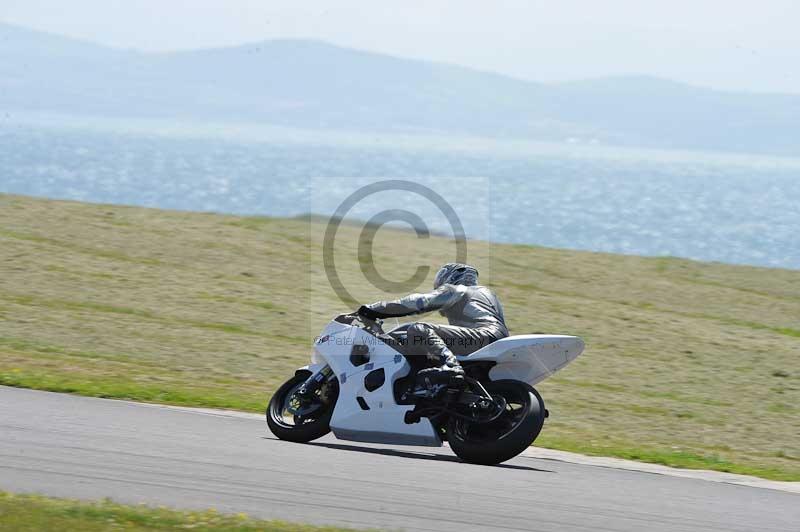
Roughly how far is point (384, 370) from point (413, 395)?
0.38m

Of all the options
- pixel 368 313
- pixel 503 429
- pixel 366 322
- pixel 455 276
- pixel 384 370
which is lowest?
pixel 503 429

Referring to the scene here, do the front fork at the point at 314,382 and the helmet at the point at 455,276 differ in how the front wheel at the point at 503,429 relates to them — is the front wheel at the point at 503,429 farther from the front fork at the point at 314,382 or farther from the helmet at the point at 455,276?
the front fork at the point at 314,382

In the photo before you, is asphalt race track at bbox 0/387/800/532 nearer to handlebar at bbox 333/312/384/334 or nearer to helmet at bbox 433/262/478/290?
handlebar at bbox 333/312/384/334

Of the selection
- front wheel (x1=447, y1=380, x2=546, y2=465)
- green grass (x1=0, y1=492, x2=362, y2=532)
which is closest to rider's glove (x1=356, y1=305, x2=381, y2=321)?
front wheel (x1=447, y1=380, x2=546, y2=465)

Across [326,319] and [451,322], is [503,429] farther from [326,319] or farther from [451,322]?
[326,319]

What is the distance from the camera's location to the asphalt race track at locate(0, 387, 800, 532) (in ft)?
28.2

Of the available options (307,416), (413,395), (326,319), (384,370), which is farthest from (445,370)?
(326,319)

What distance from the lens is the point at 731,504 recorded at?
379 inches

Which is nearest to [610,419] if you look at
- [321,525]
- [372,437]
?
[372,437]

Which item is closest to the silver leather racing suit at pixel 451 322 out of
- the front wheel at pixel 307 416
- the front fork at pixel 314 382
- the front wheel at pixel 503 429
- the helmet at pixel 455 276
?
the helmet at pixel 455 276

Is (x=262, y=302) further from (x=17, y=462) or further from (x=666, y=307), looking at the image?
(x=17, y=462)

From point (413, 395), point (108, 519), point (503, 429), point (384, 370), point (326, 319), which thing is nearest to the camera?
point (108, 519)

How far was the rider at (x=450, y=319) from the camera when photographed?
10680 mm

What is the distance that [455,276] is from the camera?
36.9 feet
